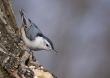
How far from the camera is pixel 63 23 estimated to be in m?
8.52

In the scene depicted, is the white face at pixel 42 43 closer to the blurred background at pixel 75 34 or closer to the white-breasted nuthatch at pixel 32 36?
the white-breasted nuthatch at pixel 32 36

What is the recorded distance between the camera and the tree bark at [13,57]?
3055 millimetres

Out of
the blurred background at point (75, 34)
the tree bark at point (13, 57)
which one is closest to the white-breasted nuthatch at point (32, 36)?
the tree bark at point (13, 57)

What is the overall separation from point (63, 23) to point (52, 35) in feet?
1.93

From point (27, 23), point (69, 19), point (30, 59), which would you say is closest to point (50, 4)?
point (69, 19)

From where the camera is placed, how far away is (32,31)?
464 cm

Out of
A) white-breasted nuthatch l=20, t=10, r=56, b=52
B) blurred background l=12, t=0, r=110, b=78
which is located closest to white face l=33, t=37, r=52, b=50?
white-breasted nuthatch l=20, t=10, r=56, b=52

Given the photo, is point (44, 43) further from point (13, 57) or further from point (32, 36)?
point (13, 57)

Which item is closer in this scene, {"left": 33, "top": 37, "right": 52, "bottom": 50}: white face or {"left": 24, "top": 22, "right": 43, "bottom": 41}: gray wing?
{"left": 24, "top": 22, "right": 43, "bottom": 41}: gray wing

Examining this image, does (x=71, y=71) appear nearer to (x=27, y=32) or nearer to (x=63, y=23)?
(x=63, y=23)

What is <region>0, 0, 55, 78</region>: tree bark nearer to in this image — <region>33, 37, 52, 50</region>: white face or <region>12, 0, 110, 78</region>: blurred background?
<region>33, 37, 52, 50</region>: white face

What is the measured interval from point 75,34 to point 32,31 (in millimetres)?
3950

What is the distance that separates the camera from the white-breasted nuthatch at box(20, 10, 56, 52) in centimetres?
452

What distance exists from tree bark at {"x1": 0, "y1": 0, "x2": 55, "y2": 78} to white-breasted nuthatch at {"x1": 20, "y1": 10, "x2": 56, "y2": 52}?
0.96 m
